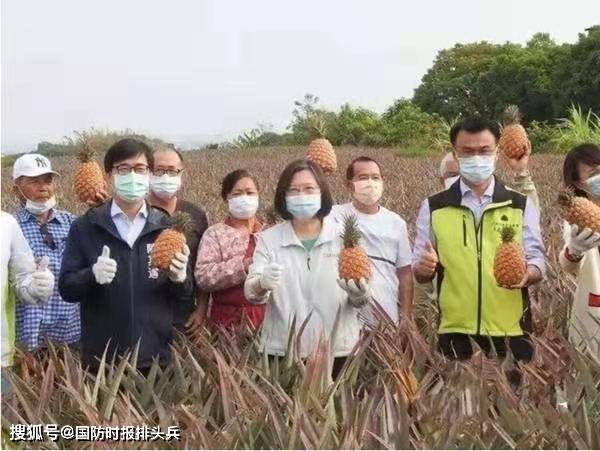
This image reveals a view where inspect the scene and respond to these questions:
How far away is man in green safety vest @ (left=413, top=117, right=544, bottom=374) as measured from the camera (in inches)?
141

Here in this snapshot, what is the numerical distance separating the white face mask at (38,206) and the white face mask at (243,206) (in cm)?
81

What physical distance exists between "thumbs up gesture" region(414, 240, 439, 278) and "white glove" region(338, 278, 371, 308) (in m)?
0.25

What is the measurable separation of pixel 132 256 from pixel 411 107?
24.6 meters

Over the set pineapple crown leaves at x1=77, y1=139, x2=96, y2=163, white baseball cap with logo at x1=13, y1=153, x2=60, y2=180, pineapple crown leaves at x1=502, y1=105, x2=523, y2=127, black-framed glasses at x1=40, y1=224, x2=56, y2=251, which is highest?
pineapple crown leaves at x1=502, y1=105, x2=523, y2=127

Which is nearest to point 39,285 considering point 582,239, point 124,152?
point 124,152

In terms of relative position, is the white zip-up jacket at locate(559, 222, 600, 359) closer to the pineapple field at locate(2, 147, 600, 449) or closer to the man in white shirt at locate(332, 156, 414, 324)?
the pineapple field at locate(2, 147, 600, 449)

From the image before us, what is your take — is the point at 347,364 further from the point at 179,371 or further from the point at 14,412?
the point at 14,412

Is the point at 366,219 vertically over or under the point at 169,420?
→ over

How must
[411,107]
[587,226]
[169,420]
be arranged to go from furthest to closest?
[411,107], [587,226], [169,420]

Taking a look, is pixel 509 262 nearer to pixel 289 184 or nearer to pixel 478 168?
pixel 478 168

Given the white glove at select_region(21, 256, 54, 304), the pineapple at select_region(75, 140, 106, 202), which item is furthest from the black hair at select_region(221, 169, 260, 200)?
the white glove at select_region(21, 256, 54, 304)

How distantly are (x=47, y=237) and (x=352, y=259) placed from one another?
1.50 meters

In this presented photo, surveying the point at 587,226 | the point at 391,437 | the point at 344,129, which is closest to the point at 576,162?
the point at 587,226

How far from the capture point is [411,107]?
2758 centimetres
